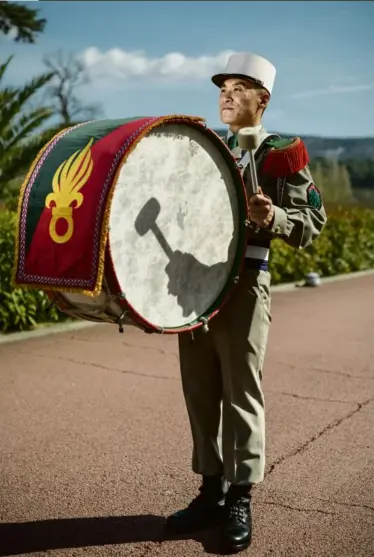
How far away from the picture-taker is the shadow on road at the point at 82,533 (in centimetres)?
326

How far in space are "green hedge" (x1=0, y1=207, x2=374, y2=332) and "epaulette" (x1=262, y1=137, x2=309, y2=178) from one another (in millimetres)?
3892

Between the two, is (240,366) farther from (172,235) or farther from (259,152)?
(259,152)

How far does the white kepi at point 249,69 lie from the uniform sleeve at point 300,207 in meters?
0.39

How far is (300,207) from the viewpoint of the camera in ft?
10.6

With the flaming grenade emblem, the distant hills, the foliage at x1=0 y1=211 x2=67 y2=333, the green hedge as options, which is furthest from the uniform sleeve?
the distant hills

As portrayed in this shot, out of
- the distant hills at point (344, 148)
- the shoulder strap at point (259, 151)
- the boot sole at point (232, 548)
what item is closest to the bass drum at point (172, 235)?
the shoulder strap at point (259, 151)

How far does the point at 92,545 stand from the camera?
10.7 ft

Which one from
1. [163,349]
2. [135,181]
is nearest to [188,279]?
[135,181]

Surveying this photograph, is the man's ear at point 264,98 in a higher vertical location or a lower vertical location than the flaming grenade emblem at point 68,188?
higher

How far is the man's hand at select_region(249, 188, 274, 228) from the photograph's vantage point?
2969 millimetres

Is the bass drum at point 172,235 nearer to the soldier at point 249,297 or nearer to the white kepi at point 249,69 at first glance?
the soldier at point 249,297

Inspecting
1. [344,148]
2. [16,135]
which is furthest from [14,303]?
[344,148]

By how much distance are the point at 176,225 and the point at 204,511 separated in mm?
1239

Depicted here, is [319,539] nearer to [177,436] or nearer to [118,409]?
[177,436]
